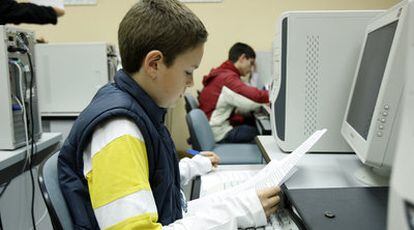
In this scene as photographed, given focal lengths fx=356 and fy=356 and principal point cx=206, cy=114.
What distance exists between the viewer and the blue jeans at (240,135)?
8.58 ft

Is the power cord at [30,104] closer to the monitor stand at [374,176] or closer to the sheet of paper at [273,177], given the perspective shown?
the sheet of paper at [273,177]

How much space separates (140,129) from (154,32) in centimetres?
22

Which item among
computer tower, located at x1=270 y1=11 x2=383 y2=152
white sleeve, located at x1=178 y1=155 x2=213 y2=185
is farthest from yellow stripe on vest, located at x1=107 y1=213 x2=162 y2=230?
computer tower, located at x1=270 y1=11 x2=383 y2=152

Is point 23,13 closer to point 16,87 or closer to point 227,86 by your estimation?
point 16,87

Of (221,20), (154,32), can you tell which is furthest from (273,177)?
(221,20)

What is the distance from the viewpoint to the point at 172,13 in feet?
2.56

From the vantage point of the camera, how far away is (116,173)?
621 mm

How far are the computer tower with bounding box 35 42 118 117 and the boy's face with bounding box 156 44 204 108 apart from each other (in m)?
1.78

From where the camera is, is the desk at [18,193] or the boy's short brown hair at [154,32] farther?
the desk at [18,193]

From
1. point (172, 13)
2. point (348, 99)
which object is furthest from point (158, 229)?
point (348, 99)

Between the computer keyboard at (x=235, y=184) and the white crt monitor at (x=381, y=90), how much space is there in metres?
0.22

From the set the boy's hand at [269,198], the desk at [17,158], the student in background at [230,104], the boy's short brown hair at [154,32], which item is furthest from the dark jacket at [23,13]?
the student in background at [230,104]

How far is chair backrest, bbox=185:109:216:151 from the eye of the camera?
198 cm

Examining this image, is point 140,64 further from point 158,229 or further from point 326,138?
point 326,138
